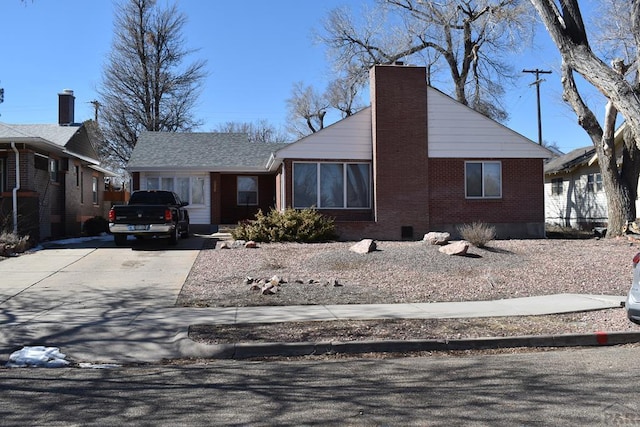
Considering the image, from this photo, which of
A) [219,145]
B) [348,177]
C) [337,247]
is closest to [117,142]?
[219,145]

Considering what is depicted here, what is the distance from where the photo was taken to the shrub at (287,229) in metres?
18.4

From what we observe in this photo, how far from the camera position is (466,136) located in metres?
21.2

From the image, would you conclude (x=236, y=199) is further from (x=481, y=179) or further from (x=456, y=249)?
(x=456, y=249)

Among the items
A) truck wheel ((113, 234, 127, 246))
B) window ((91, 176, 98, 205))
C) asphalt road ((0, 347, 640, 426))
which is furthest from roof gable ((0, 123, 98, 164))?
asphalt road ((0, 347, 640, 426))

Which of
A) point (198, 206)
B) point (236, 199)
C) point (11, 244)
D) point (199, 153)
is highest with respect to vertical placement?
point (199, 153)

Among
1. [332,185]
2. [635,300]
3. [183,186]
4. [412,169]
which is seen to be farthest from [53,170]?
[635,300]

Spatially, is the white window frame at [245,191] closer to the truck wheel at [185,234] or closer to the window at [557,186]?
the truck wheel at [185,234]

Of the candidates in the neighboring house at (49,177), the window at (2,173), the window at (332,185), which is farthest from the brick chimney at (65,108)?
the window at (332,185)

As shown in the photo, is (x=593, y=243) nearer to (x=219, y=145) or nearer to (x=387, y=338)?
(x=387, y=338)

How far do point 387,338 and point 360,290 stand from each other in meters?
3.76

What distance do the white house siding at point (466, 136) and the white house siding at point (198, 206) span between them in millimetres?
10118

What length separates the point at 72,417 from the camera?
4.88 meters

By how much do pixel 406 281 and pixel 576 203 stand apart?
71.5 ft

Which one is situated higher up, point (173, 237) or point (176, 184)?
point (176, 184)
